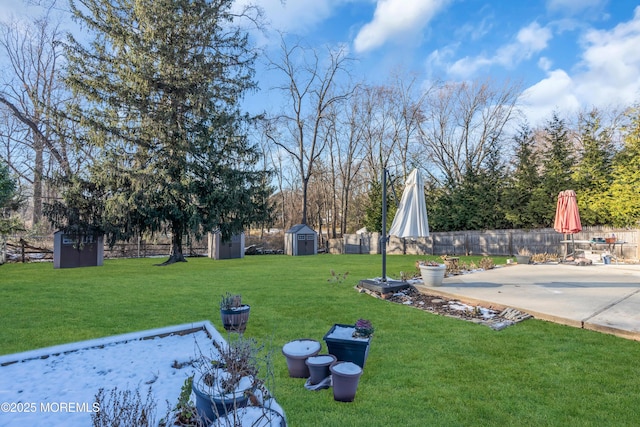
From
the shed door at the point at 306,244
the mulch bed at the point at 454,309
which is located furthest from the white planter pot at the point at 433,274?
the shed door at the point at 306,244

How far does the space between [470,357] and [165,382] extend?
2902mm

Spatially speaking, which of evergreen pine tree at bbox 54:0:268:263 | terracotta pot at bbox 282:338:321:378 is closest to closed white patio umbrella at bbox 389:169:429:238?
terracotta pot at bbox 282:338:321:378

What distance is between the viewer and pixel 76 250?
1240cm

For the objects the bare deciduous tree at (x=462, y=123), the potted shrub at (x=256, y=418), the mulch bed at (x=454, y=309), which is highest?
the bare deciduous tree at (x=462, y=123)

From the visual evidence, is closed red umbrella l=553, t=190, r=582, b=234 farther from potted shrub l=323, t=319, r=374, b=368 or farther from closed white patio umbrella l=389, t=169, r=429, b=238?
potted shrub l=323, t=319, r=374, b=368

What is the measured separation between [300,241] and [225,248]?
16.5 feet

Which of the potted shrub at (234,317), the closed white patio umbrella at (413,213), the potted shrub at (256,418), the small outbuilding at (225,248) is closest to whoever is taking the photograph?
the potted shrub at (256,418)

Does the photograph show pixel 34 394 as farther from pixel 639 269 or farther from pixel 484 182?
pixel 484 182

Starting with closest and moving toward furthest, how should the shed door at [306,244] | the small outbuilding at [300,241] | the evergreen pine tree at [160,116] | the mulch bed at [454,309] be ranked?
the mulch bed at [454,309]
the evergreen pine tree at [160,116]
the small outbuilding at [300,241]
the shed door at [306,244]

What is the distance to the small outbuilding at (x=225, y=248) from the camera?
55.8 ft

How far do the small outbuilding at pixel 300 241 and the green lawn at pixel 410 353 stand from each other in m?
Answer: 13.5

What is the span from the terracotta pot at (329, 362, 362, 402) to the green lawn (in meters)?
0.05

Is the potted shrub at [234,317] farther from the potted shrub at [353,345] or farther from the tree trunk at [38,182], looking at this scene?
the tree trunk at [38,182]

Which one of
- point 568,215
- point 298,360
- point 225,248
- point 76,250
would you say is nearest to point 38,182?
point 76,250
